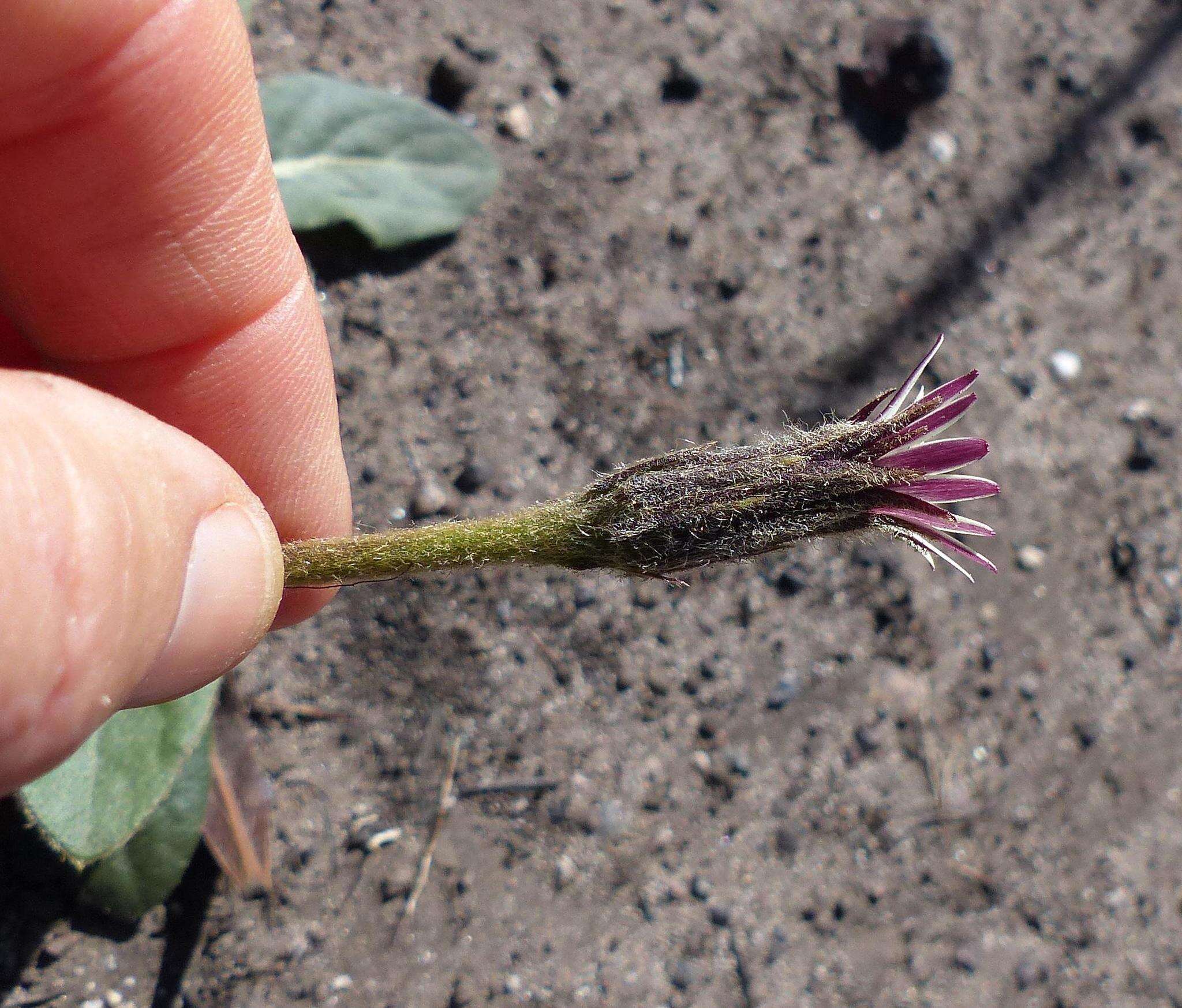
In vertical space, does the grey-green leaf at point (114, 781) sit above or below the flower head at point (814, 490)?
below

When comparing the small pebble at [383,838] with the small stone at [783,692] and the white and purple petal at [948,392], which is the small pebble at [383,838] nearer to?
the small stone at [783,692]

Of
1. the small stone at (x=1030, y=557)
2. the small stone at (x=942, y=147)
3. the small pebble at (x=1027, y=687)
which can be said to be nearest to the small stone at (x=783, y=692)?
the small pebble at (x=1027, y=687)

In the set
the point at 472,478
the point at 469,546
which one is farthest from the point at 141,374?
the point at 469,546

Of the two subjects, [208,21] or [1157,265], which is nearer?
[208,21]

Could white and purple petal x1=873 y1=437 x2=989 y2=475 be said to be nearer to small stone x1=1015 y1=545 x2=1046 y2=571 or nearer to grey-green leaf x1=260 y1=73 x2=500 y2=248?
small stone x1=1015 y1=545 x2=1046 y2=571

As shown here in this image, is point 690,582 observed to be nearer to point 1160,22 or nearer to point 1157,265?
point 1157,265

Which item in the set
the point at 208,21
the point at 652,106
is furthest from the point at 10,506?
the point at 652,106

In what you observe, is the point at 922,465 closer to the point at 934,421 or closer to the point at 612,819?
the point at 934,421
